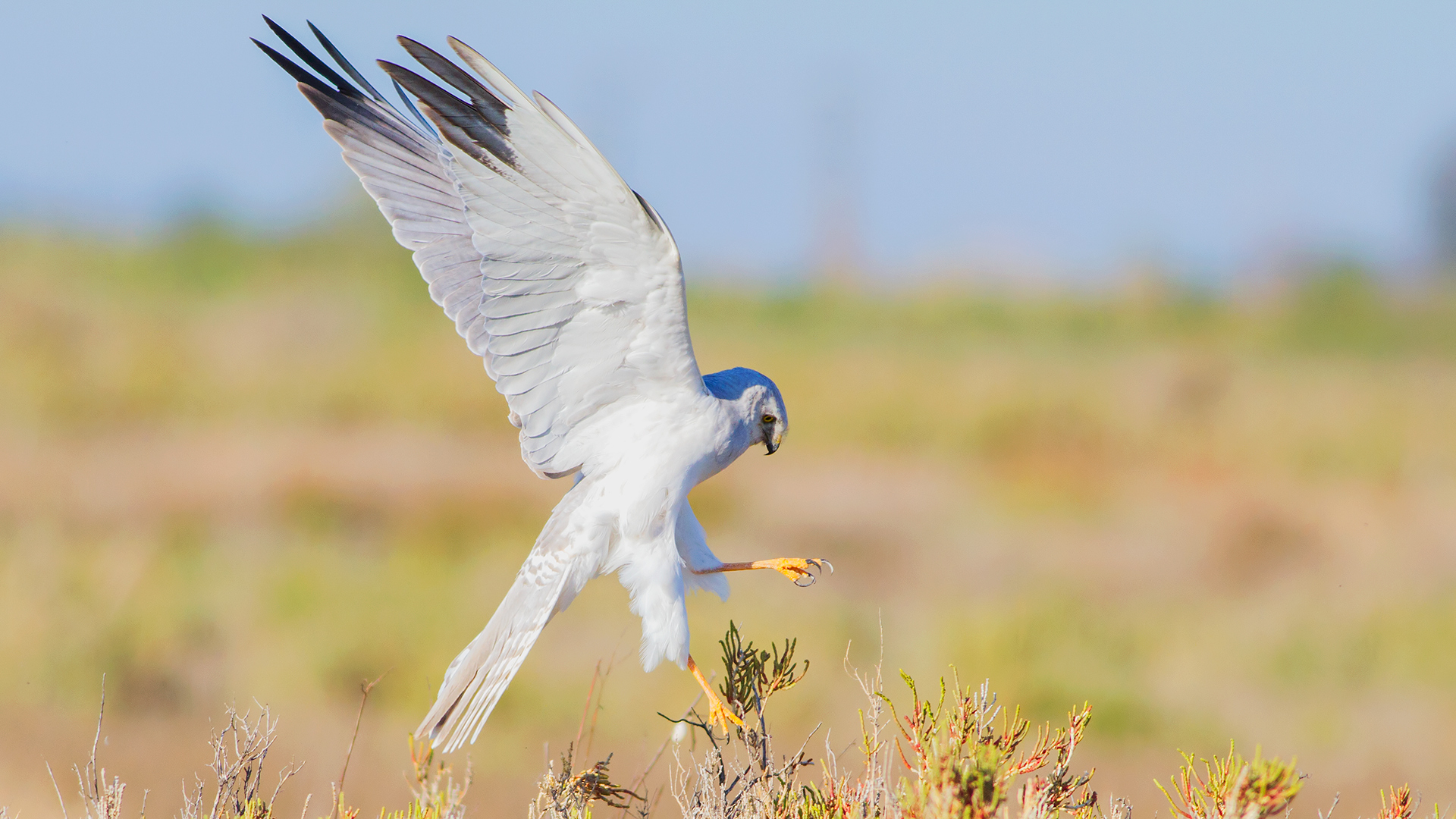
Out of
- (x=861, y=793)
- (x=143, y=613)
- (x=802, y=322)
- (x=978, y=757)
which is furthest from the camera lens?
(x=802, y=322)

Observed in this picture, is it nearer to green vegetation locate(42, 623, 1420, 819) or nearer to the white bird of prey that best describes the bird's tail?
the white bird of prey

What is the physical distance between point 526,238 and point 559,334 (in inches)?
14.8

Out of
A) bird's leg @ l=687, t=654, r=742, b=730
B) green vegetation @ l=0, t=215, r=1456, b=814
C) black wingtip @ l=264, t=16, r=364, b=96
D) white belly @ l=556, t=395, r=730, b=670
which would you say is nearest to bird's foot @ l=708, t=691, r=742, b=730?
bird's leg @ l=687, t=654, r=742, b=730

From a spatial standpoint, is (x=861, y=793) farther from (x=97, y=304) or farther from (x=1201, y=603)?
(x=97, y=304)

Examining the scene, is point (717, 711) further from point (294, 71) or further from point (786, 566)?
point (294, 71)

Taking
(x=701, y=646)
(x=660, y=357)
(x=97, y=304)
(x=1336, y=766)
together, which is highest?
(x=660, y=357)

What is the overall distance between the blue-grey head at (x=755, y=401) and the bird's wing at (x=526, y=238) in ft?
0.74

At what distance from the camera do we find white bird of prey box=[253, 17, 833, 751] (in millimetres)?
3551

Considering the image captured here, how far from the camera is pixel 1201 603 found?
14336 millimetres

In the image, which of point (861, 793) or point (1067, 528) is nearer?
point (861, 793)

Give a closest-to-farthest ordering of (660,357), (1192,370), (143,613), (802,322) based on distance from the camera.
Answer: (660,357) → (143,613) → (1192,370) → (802,322)

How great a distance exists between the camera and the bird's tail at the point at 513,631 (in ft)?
12.7

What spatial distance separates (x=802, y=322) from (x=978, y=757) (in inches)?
973

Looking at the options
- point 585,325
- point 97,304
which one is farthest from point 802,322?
point 585,325
